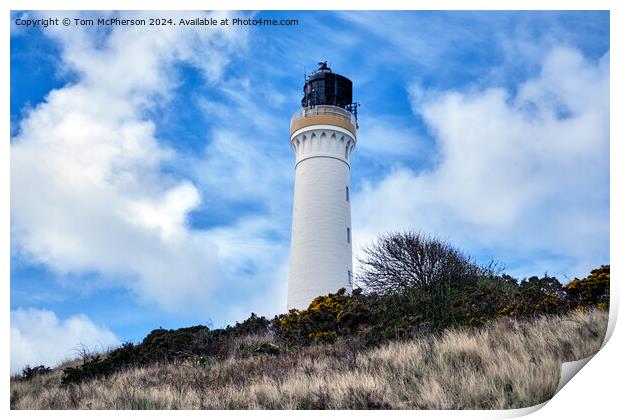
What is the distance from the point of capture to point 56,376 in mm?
10023

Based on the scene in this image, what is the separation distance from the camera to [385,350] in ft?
27.3

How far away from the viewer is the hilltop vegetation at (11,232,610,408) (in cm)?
647

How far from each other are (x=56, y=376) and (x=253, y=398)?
4.91 metres

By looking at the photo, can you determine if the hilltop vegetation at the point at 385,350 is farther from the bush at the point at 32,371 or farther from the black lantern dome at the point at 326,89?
the black lantern dome at the point at 326,89

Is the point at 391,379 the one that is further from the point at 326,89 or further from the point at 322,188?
the point at 326,89

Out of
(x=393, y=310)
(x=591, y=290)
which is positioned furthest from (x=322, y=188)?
(x=591, y=290)

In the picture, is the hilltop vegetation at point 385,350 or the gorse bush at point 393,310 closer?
the hilltop vegetation at point 385,350

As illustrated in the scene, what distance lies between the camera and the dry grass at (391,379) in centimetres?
624

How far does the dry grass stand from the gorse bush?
0.73 metres

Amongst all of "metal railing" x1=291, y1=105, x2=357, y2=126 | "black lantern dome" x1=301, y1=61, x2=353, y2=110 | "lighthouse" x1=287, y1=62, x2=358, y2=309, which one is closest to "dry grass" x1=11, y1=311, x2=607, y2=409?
"lighthouse" x1=287, y1=62, x2=358, y2=309

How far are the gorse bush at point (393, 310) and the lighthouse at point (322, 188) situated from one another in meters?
3.75

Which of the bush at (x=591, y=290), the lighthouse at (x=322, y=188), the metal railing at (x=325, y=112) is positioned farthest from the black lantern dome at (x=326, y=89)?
the bush at (x=591, y=290)

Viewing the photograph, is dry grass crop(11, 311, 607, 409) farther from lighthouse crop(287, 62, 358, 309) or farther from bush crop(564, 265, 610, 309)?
lighthouse crop(287, 62, 358, 309)
